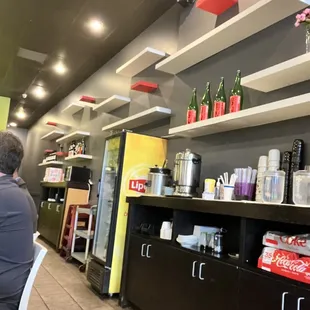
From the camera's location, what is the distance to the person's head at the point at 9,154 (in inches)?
67.4

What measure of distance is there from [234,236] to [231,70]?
1.50m

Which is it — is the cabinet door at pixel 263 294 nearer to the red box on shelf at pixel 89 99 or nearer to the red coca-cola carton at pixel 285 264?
the red coca-cola carton at pixel 285 264

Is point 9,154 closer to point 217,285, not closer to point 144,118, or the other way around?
point 217,285

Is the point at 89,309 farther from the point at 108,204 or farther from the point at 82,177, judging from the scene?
the point at 82,177

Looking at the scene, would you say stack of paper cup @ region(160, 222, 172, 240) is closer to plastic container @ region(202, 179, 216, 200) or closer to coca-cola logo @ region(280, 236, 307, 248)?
plastic container @ region(202, 179, 216, 200)

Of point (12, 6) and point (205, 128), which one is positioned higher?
point (12, 6)

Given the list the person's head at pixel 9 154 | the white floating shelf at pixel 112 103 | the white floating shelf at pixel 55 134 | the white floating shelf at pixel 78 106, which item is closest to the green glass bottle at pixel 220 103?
the person's head at pixel 9 154

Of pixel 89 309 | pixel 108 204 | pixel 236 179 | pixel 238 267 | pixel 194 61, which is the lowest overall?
pixel 89 309

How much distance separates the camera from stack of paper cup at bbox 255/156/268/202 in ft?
7.92

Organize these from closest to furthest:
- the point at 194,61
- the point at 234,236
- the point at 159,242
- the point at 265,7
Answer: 1. the point at 265,7
2. the point at 234,236
3. the point at 159,242
4. the point at 194,61

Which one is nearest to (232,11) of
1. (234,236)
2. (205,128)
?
(205,128)

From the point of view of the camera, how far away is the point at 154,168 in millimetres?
3650

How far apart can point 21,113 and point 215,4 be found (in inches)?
333

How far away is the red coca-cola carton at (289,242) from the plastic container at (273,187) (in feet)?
0.96
